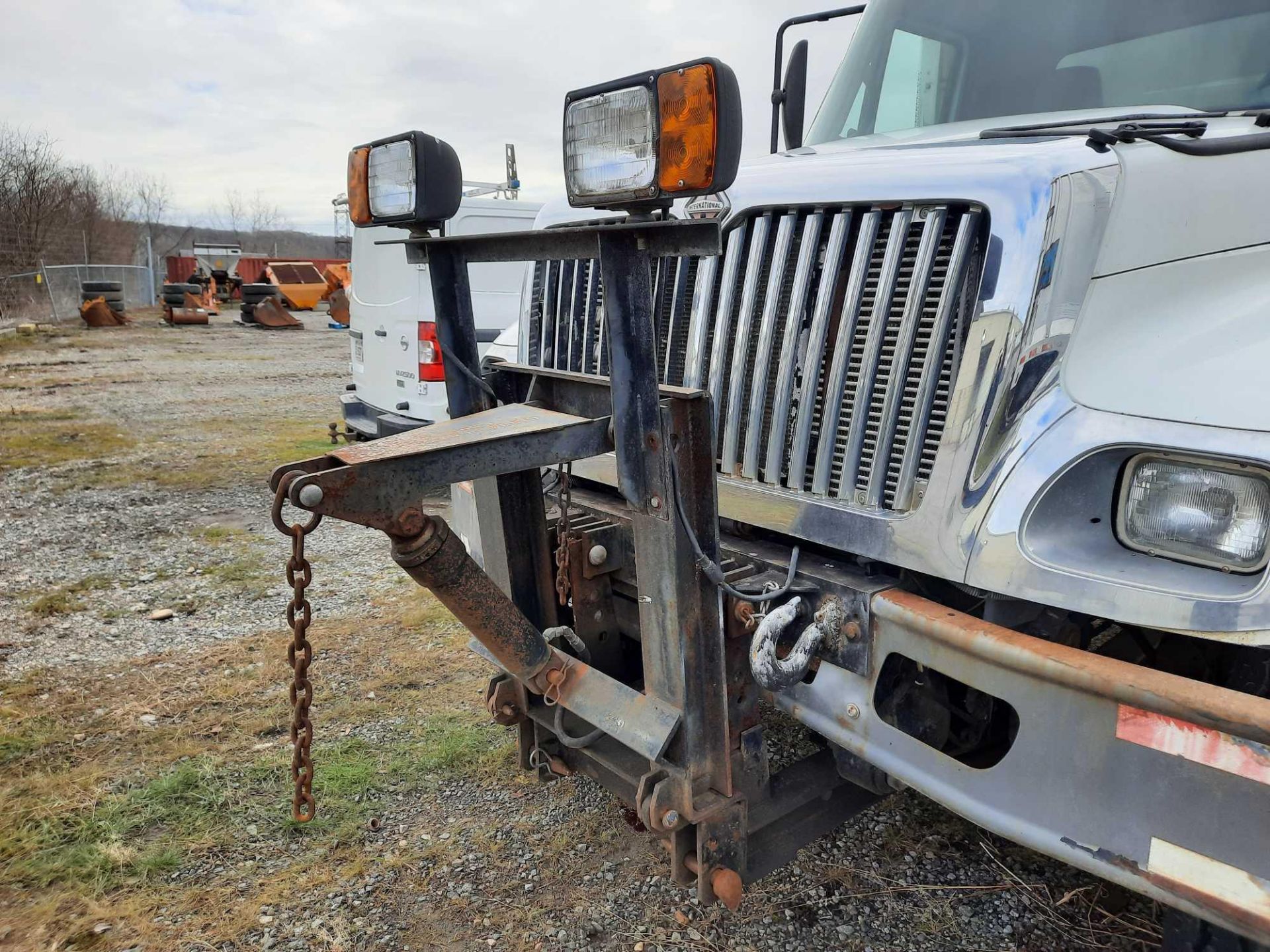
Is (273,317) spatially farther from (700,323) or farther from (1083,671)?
(1083,671)

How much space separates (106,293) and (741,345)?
2962cm

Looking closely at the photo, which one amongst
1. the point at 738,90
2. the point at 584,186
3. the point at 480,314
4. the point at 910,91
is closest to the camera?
the point at 738,90

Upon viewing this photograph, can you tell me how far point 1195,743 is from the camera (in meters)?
1.75

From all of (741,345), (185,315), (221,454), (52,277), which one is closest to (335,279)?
(185,315)

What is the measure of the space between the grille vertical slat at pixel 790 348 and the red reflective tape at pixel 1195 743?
1.06 m

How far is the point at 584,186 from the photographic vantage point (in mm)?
2057

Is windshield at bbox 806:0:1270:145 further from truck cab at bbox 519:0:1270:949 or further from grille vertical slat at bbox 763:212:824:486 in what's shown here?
grille vertical slat at bbox 763:212:824:486

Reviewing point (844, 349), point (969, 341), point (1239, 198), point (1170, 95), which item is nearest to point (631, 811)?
point (844, 349)

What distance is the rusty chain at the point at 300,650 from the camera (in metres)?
1.92

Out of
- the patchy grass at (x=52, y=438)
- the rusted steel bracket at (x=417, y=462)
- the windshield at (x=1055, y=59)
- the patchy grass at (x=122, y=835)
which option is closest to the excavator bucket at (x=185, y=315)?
the patchy grass at (x=52, y=438)

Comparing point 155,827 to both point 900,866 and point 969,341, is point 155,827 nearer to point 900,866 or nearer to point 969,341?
point 900,866

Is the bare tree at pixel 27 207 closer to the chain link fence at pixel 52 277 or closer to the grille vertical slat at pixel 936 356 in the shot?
the chain link fence at pixel 52 277

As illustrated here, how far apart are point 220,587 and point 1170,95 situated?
550 centimetres

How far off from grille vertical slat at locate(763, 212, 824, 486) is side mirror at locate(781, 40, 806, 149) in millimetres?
2092
